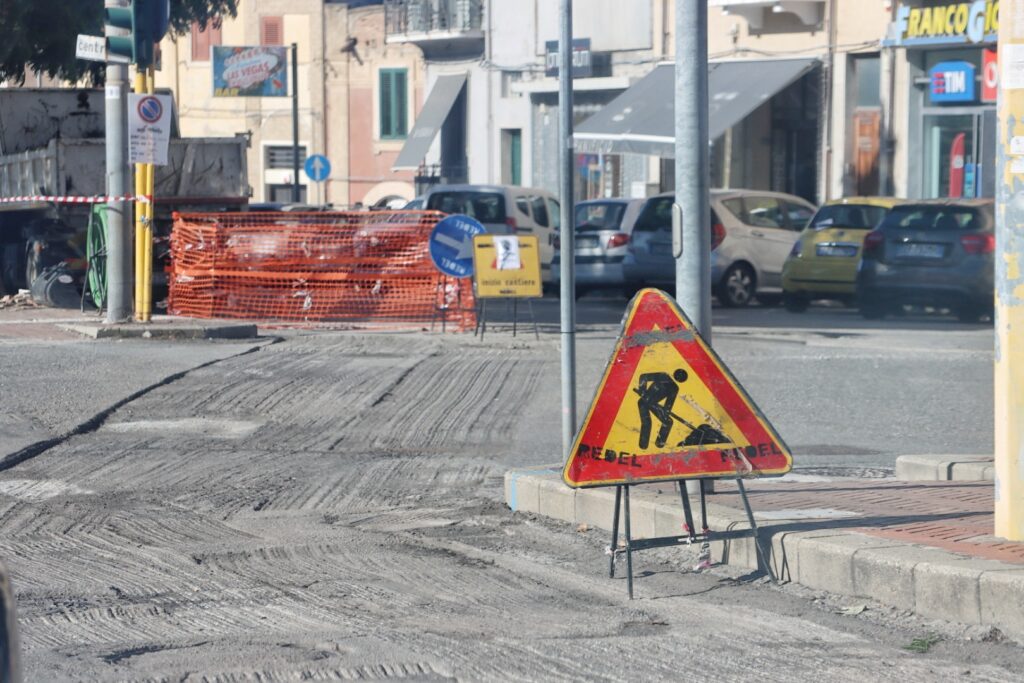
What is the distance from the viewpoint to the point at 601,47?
36.2m

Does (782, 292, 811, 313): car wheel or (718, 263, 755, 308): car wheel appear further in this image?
(718, 263, 755, 308): car wheel

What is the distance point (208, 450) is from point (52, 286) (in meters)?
11.2

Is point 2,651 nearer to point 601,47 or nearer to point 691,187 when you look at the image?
point 691,187

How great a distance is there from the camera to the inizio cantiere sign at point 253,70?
2002 inches

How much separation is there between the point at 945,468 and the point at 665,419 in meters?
2.58

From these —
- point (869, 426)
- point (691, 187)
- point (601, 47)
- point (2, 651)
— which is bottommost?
point (869, 426)

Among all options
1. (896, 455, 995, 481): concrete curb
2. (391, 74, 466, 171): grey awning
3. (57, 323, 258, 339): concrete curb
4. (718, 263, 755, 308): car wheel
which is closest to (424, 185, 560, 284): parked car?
(718, 263, 755, 308): car wheel

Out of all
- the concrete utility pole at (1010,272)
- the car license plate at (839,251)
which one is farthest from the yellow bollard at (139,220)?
the concrete utility pole at (1010,272)

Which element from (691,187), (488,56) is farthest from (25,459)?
(488,56)

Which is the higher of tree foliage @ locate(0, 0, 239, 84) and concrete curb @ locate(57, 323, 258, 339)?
tree foliage @ locate(0, 0, 239, 84)

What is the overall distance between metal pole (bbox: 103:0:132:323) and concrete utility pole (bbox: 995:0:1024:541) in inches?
474

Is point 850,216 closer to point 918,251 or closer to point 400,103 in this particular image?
point 918,251

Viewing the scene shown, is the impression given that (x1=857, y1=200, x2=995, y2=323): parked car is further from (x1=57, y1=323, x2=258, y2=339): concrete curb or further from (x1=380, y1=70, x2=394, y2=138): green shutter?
(x1=380, y1=70, x2=394, y2=138): green shutter

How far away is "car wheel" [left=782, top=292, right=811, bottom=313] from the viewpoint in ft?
73.9
